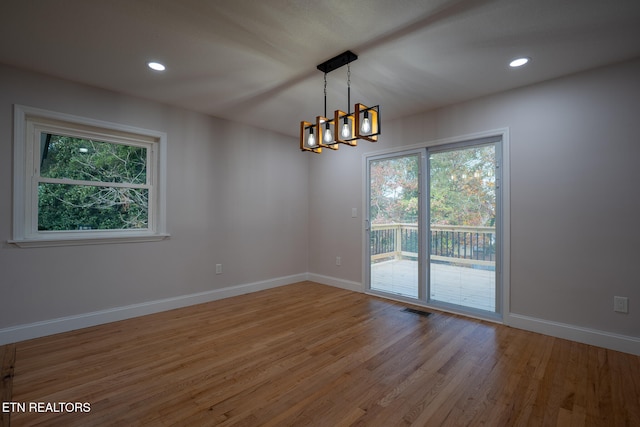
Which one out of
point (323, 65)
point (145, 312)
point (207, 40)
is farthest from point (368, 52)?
point (145, 312)

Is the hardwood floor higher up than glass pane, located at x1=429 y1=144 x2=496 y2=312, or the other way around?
glass pane, located at x1=429 y1=144 x2=496 y2=312

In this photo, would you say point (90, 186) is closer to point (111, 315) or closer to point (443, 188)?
point (111, 315)

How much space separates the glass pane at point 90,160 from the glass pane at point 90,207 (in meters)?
0.12

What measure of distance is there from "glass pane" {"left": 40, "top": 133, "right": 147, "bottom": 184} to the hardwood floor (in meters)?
1.61

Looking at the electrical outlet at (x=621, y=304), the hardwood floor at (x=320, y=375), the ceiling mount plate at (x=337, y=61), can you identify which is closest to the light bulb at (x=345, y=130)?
the ceiling mount plate at (x=337, y=61)

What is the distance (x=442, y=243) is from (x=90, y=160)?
4198 millimetres

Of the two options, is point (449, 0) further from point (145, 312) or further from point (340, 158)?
point (145, 312)

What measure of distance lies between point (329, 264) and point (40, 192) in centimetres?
371

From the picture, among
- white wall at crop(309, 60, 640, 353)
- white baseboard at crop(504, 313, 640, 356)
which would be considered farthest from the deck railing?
white baseboard at crop(504, 313, 640, 356)

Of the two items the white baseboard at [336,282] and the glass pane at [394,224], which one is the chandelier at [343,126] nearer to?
the glass pane at [394,224]

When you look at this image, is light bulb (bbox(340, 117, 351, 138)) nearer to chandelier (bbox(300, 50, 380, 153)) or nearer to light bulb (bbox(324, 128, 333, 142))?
chandelier (bbox(300, 50, 380, 153))

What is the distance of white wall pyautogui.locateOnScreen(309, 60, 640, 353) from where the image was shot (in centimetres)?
257

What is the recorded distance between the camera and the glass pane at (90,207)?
2.96 meters

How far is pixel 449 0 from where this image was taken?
187 cm
